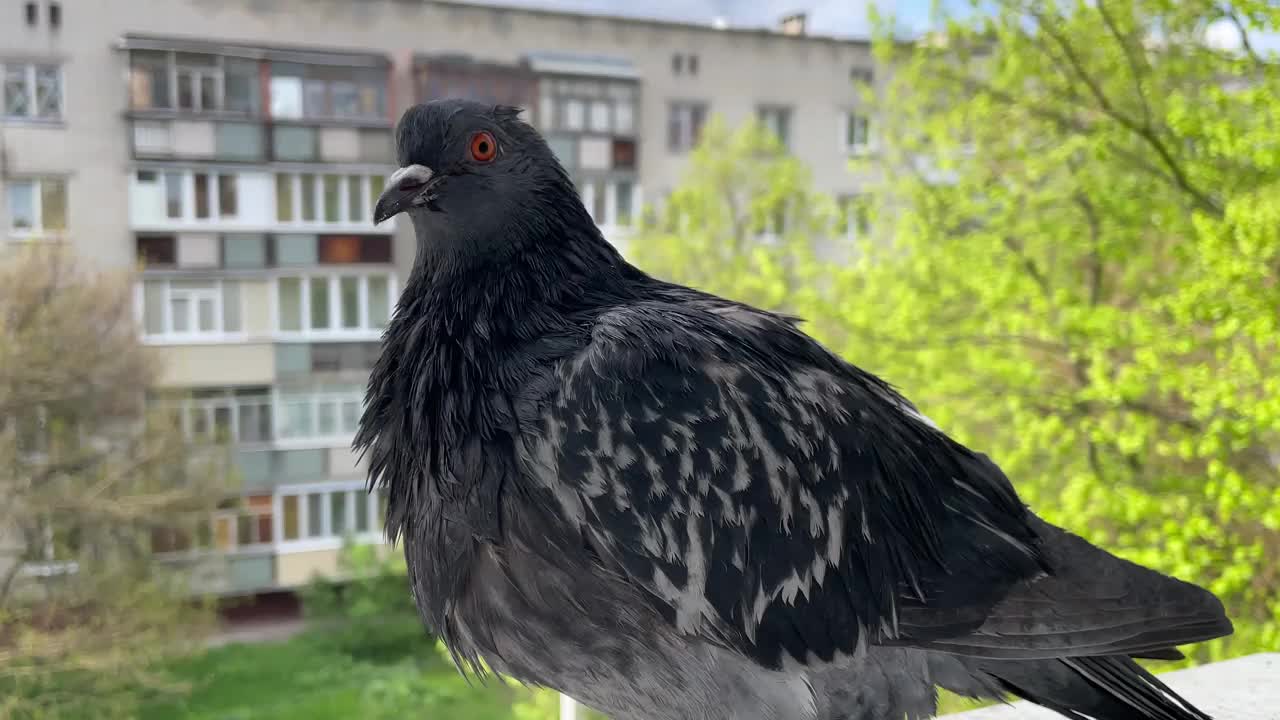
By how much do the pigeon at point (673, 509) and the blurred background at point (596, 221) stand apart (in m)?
3.26

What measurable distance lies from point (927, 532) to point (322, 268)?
1308cm

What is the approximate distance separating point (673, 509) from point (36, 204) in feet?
42.3

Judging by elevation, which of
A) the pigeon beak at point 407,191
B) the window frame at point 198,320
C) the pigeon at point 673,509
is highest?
the pigeon beak at point 407,191

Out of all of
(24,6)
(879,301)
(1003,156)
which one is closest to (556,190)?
(1003,156)

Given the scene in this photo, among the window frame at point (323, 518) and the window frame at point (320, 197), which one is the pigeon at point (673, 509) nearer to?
the window frame at point (320, 197)

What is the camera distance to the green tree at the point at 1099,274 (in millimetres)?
4906

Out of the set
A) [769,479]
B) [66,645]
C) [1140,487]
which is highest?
[769,479]

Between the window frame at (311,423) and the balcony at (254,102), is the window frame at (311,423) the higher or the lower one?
the lower one

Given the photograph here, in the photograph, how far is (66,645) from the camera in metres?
9.61

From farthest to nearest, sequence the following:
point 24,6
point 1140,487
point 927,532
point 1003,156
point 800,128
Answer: point 800,128
point 24,6
point 1003,156
point 1140,487
point 927,532

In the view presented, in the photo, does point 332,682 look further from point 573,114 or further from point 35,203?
point 573,114

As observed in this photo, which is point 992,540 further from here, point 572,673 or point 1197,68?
point 1197,68

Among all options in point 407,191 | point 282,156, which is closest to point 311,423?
point 282,156

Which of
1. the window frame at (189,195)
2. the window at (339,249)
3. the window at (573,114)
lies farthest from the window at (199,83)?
the window at (573,114)
